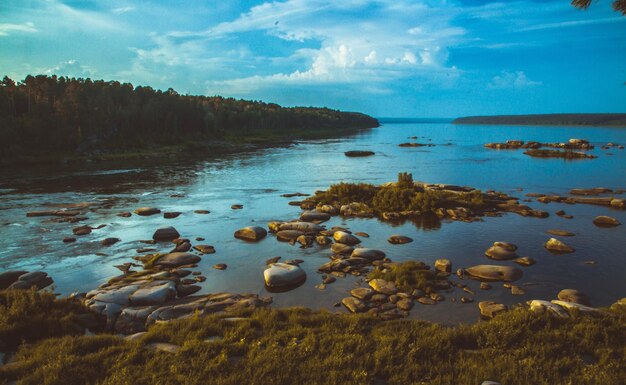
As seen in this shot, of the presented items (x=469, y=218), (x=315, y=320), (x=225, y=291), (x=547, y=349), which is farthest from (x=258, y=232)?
(x=547, y=349)

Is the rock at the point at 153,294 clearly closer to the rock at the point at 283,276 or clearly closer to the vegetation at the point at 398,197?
the rock at the point at 283,276

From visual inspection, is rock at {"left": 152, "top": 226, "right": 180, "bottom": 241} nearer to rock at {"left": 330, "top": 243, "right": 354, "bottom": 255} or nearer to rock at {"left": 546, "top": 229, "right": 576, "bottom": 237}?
rock at {"left": 330, "top": 243, "right": 354, "bottom": 255}

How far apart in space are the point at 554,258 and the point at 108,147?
80.3 metres

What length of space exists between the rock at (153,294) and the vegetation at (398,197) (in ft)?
62.9

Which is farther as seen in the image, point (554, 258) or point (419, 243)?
point (419, 243)

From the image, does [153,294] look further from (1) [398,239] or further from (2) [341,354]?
(1) [398,239]

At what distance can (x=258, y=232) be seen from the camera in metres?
24.2

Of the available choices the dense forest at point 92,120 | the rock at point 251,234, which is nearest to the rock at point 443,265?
the rock at point 251,234

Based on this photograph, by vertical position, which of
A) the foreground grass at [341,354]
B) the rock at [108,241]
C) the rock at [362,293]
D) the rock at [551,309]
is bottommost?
the rock at [108,241]

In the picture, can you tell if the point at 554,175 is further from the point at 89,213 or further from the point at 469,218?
the point at 89,213

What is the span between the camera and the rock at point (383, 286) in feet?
50.2

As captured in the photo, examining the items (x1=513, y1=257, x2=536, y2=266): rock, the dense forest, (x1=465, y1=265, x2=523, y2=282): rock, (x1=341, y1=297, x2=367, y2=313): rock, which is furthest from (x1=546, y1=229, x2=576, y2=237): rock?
the dense forest

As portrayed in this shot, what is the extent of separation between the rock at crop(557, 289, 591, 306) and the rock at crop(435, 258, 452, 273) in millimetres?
4376

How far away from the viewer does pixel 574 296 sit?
14.6 m
